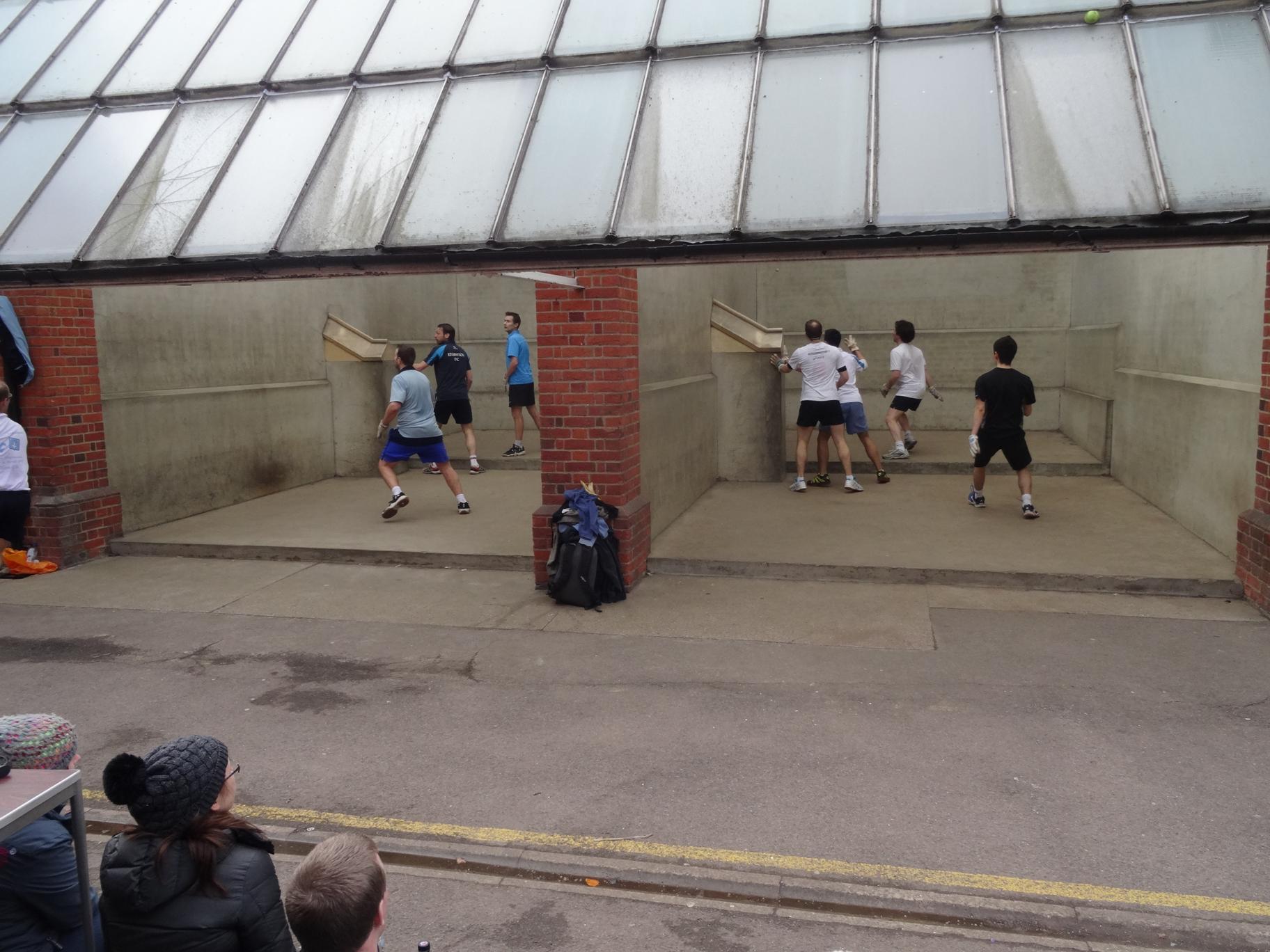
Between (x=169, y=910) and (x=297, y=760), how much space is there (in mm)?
2822

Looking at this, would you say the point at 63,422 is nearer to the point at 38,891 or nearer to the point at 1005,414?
the point at 38,891

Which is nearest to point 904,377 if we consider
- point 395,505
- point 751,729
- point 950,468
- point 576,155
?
point 950,468

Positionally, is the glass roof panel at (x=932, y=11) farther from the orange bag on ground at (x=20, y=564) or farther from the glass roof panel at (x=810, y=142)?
the orange bag on ground at (x=20, y=564)

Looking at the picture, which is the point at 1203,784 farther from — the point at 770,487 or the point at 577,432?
A: the point at 770,487

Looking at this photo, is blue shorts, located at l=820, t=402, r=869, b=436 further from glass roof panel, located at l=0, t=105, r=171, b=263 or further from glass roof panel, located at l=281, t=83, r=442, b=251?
glass roof panel, located at l=0, t=105, r=171, b=263

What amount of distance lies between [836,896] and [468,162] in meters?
4.74

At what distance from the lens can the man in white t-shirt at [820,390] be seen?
11336mm

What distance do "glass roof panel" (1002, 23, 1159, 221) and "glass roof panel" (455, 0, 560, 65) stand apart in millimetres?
3086

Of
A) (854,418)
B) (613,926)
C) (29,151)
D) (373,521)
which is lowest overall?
(613,926)

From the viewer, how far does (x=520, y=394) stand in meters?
13.5

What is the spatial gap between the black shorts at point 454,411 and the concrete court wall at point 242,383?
168cm

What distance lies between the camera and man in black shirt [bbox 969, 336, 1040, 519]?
9.61m

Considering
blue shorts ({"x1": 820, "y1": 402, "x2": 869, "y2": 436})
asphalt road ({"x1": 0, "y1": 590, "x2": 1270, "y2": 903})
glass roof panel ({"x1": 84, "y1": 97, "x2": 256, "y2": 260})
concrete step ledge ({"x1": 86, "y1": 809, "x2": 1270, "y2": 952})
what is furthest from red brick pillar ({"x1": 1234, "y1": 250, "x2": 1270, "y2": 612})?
glass roof panel ({"x1": 84, "y1": 97, "x2": 256, "y2": 260})

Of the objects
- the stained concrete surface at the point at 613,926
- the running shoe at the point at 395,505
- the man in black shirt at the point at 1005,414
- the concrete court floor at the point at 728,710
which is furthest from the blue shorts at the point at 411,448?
the stained concrete surface at the point at 613,926
